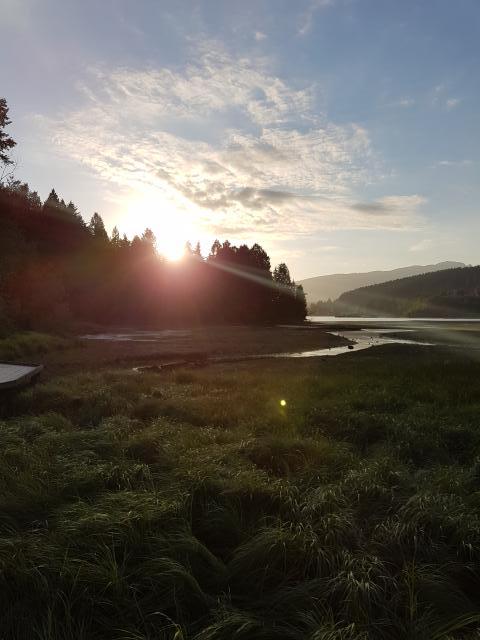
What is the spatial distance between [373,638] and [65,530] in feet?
12.0

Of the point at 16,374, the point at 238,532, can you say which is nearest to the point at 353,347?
the point at 16,374

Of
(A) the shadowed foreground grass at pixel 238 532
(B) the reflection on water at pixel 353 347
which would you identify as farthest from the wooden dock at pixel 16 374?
(B) the reflection on water at pixel 353 347

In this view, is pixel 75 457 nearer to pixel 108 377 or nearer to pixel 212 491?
pixel 212 491

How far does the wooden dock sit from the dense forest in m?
37.0

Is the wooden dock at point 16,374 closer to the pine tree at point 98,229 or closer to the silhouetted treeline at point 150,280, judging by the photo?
the silhouetted treeline at point 150,280

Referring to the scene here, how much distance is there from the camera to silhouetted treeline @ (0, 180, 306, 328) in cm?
7806

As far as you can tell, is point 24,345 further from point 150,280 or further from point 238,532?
point 150,280

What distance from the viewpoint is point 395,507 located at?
651 cm

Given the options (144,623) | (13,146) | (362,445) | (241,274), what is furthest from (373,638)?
(241,274)

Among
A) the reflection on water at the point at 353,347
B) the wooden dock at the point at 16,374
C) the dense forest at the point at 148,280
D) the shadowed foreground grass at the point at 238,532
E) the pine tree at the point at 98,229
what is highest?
the pine tree at the point at 98,229

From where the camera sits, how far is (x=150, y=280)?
104 m

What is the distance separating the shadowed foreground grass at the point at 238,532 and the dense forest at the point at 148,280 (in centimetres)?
5005

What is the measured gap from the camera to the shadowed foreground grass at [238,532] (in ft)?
14.5

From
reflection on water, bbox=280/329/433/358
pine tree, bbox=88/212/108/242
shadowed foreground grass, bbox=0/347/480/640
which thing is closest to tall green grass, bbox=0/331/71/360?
reflection on water, bbox=280/329/433/358
